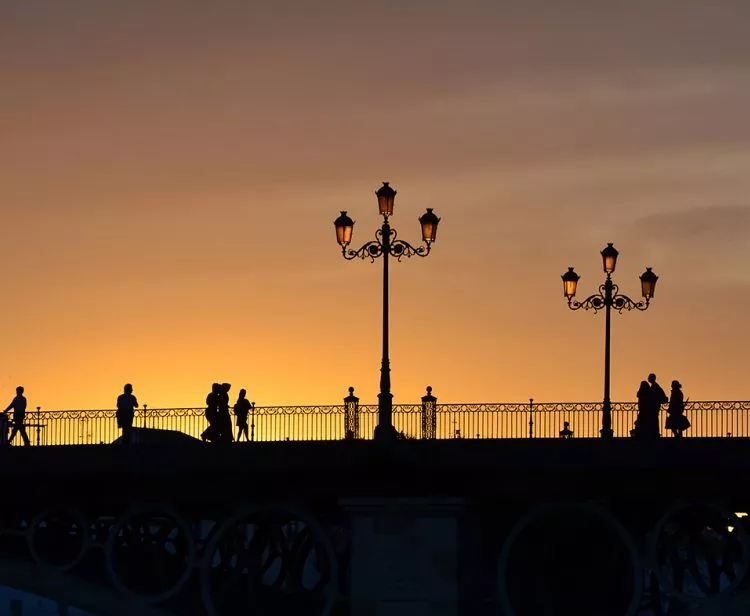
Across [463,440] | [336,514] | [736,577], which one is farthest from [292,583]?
[736,577]

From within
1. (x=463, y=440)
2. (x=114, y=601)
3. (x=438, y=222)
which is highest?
(x=438, y=222)

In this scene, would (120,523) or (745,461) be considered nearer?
(745,461)

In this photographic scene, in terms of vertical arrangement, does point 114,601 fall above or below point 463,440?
below

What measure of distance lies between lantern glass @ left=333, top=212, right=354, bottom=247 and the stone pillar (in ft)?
17.8

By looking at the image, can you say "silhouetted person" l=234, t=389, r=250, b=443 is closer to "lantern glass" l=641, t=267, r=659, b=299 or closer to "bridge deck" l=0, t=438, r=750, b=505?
"bridge deck" l=0, t=438, r=750, b=505

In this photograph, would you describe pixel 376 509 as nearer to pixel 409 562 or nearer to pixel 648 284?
pixel 409 562

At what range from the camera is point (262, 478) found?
49.2m

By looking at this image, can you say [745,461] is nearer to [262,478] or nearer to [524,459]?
[524,459]

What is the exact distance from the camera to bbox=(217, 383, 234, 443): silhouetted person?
49281 mm

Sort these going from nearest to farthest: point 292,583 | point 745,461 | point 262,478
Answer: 1. point 745,461
2. point 262,478
3. point 292,583

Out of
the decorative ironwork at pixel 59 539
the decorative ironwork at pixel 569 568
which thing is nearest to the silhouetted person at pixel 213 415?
the decorative ironwork at pixel 59 539

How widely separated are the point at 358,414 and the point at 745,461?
333 inches

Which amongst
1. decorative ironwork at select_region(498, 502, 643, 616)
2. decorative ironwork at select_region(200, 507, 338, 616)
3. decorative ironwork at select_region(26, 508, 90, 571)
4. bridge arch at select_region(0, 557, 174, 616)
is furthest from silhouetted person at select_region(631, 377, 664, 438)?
decorative ironwork at select_region(26, 508, 90, 571)

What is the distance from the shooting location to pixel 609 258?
180ft
